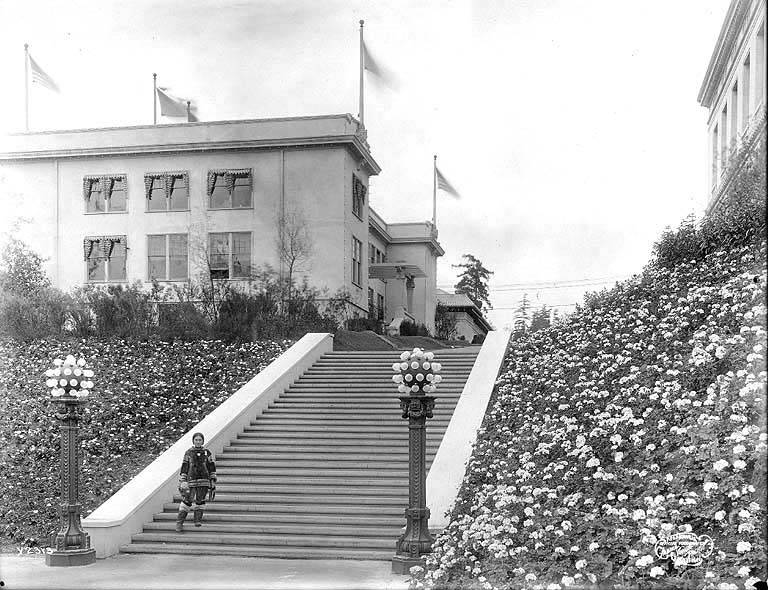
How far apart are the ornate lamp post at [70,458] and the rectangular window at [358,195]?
18.0 m

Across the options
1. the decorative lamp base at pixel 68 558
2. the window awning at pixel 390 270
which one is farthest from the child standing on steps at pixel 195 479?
the window awning at pixel 390 270

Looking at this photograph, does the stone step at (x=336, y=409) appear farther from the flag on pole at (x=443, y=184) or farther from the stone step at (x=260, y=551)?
the flag on pole at (x=443, y=184)

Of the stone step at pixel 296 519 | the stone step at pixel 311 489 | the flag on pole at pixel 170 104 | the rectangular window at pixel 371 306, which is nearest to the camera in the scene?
the stone step at pixel 296 519

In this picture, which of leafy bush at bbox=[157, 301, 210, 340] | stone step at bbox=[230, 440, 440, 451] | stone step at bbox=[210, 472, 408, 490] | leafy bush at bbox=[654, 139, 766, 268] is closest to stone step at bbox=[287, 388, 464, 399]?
stone step at bbox=[230, 440, 440, 451]

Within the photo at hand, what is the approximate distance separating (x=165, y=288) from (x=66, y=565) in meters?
14.5

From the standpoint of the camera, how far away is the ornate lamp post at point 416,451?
32.7 ft

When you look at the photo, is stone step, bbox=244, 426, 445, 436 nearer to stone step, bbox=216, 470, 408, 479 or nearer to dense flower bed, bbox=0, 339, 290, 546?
stone step, bbox=216, 470, 408, 479

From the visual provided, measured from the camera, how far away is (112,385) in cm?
1856

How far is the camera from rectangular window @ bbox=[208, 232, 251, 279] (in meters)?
24.9

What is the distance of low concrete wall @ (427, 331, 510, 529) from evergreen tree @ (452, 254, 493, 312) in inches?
918

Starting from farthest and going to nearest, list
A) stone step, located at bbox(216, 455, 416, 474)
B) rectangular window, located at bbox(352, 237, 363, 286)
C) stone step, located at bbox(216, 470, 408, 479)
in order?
rectangular window, located at bbox(352, 237, 363, 286) → stone step, located at bbox(216, 455, 416, 474) → stone step, located at bbox(216, 470, 408, 479)

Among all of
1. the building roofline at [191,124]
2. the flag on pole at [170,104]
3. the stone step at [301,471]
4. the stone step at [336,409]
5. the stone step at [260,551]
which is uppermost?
the building roofline at [191,124]

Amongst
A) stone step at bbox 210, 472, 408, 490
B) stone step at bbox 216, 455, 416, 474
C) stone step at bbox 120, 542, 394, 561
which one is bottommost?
stone step at bbox 120, 542, 394, 561

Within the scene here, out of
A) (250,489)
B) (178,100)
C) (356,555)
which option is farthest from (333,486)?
(178,100)
